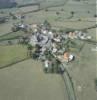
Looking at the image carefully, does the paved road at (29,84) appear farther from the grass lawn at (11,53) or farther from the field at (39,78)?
the grass lawn at (11,53)

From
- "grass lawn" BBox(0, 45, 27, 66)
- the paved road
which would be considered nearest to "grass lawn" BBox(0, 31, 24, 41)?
"grass lawn" BBox(0, 45, 27, 66)

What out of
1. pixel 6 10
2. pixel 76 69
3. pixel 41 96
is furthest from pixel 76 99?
pixel 6 10

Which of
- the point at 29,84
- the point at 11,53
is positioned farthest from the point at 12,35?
the point at 29,84

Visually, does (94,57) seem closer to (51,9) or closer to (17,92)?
(17,92)

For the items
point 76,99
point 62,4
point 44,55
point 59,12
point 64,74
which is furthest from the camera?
point 62,4

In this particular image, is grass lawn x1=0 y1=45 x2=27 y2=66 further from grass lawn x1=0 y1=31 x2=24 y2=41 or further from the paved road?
grass lawn x1=0 y1=31 x2=24 y2=41

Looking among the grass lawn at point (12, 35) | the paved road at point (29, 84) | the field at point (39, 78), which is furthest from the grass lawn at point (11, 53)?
the grass lawn at point (12, 35)
